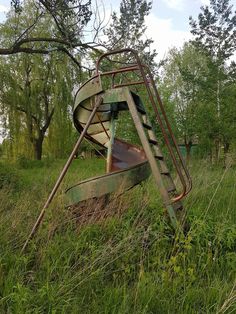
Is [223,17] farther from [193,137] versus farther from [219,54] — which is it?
[193,137]

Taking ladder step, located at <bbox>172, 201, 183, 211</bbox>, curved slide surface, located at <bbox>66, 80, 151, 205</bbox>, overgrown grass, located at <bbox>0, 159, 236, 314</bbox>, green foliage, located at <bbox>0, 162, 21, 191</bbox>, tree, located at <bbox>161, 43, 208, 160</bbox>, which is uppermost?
tree, located at <bbox>161, 43, 208, 160</bbox>

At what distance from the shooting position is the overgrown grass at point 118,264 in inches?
98.5

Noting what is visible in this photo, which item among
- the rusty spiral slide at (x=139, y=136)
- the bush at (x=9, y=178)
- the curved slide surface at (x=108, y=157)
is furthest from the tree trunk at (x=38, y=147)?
the rusty spiral slide at (x=139, y=136)

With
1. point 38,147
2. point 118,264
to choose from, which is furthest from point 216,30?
point 118,264

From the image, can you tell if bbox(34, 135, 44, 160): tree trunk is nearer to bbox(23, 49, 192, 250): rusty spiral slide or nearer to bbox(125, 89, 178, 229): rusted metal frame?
bbox(23, 49, 192, 250): rusty spiral slide

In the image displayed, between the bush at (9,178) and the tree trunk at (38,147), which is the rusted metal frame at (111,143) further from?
the tree trunk at (38,147)

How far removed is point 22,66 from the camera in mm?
21922

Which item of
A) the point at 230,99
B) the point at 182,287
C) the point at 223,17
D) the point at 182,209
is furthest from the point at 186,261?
the point at 223,17

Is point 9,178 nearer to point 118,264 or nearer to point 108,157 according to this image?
point 108,157

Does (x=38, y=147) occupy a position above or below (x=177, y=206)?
above

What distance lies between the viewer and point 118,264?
3143mm

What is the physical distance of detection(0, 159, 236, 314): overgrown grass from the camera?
8.21 feet

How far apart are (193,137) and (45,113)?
10.4 m

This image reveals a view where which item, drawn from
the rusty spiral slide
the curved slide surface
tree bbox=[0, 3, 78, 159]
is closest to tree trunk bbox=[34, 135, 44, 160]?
tree bbox=[0, 3, 78, 159]
